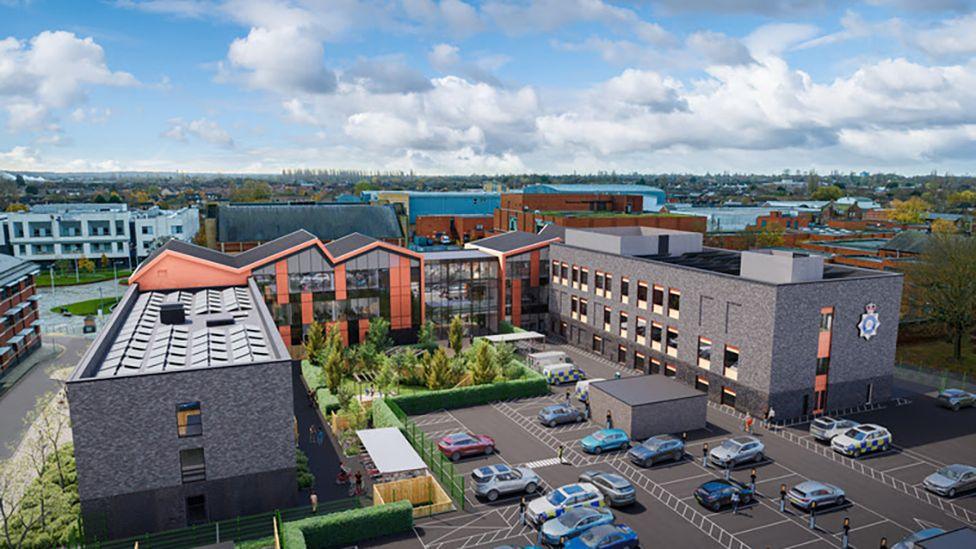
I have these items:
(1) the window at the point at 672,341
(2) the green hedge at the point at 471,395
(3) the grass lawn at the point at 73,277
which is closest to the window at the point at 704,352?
(1) the window at the point at 672,341

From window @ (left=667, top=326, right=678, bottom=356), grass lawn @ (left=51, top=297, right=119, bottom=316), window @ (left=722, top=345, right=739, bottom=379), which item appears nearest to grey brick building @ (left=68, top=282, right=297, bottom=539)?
window @ (left=722, top=345, right=739, bottom=379)

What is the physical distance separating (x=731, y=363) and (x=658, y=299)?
9405 mm

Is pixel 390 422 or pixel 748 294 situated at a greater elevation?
pixel 748 294

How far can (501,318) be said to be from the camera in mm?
70312

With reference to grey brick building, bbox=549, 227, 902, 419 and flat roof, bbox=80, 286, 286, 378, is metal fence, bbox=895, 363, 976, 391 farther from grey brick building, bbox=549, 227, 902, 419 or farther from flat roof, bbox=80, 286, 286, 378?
flat roof, bbox=80, 286, 286, 378

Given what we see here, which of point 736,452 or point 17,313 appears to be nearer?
point 736,452

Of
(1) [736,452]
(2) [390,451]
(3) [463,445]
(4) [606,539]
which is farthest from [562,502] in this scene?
(1) [736,452]

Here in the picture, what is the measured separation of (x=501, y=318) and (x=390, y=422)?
29.6 m

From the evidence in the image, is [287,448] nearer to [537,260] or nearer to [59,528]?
[59,528]

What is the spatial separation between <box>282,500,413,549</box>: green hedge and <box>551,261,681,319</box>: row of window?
30.7 m

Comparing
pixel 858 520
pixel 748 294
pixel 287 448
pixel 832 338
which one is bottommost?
pixel 858 520

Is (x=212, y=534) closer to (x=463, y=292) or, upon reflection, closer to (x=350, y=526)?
(x=350, y=526)

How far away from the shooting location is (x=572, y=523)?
3042cm

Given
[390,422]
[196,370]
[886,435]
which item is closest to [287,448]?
[196,370]
